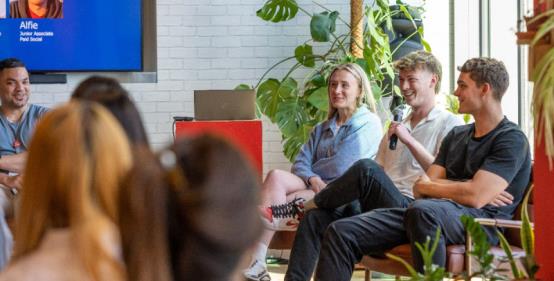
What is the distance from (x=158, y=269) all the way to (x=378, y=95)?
5.76 m

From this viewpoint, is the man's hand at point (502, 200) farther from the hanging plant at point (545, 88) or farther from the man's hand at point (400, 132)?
the hanging plant at point (545, 88)

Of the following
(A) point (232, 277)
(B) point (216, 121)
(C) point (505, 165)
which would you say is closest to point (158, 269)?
(A) point (232, 277)

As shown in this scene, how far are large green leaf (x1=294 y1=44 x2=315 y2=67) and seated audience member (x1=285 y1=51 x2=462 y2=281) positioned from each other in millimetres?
1901

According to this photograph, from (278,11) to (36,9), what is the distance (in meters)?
1.66

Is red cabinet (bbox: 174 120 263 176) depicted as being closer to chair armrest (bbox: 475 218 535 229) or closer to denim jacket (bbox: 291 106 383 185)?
denim jacket (bbox: 291 106 383 185)

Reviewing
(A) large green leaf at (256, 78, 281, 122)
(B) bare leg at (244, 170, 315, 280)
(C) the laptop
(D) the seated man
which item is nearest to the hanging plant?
(D) the seated man

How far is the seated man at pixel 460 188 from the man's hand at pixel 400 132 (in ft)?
0.91

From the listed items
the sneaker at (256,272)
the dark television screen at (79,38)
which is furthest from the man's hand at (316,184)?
the dark television screen at (79,38)

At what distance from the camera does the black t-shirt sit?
182 inches

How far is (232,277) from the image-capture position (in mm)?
1491

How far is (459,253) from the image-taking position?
4.58 meters

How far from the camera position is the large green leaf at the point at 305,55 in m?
7.57

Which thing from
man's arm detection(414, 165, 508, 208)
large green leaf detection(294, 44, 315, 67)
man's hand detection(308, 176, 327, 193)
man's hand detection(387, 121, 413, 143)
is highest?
large green leaf detection(294, 44, 315, 67)

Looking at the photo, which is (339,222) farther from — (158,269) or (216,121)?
(158,269)
